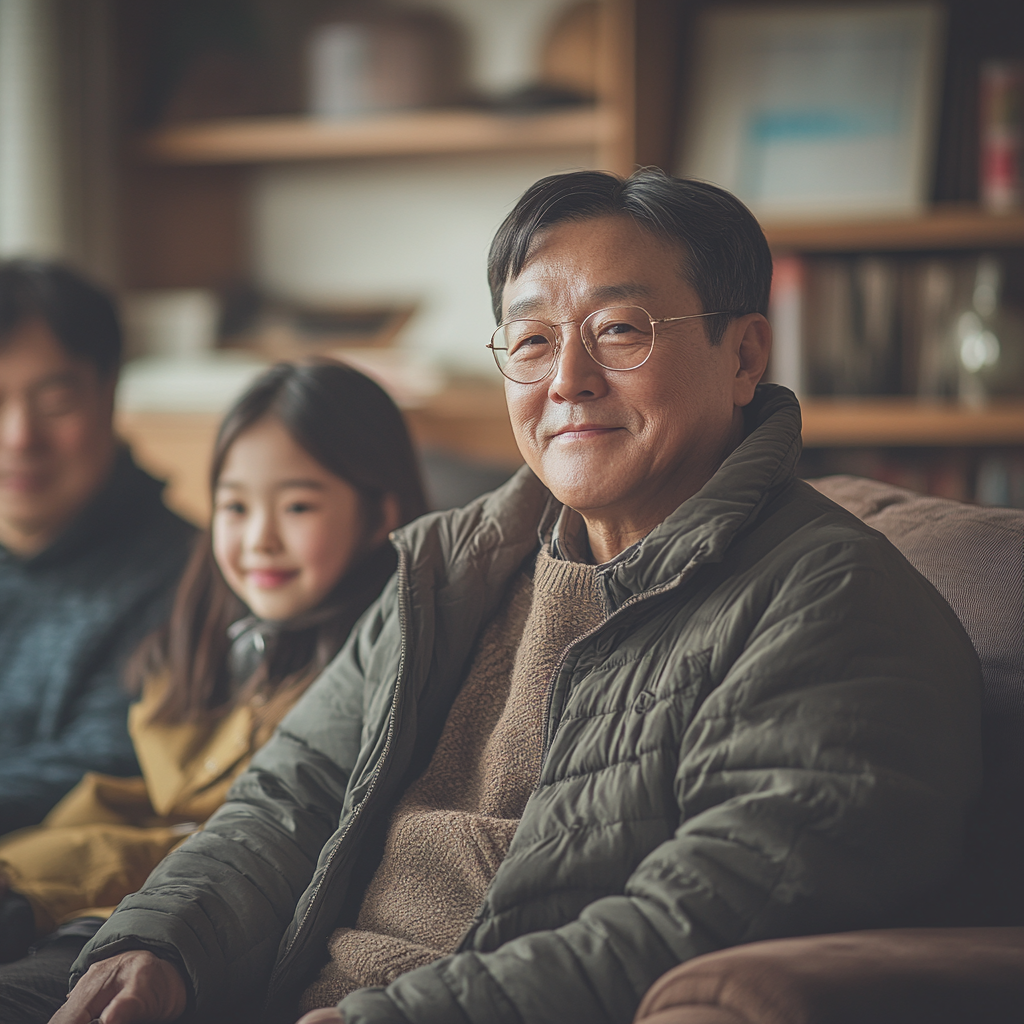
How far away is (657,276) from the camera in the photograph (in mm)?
998

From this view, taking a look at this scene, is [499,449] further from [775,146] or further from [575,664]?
[575,664]

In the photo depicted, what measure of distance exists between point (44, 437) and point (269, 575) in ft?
2.12

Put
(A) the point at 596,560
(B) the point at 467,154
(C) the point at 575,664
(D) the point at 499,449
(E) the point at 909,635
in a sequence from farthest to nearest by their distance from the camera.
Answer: (B) the point at 467,154 < (D) the point at 499,449 < (A) the point at 596,560 < (C) the point at 575,664 < (E) the point at 909,635

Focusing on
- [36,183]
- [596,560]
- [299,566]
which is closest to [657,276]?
[596,560]

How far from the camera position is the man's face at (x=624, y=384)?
1001mm

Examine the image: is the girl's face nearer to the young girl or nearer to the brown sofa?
the young girl

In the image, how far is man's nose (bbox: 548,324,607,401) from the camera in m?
1.02

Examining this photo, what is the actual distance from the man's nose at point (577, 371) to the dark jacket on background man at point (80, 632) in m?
0.95

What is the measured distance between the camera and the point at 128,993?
3.19ft

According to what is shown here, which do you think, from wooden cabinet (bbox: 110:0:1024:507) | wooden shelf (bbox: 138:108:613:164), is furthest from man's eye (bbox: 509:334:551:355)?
wooden shelf (bbox: 138:108:613:164)

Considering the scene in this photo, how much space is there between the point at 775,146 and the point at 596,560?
192cm

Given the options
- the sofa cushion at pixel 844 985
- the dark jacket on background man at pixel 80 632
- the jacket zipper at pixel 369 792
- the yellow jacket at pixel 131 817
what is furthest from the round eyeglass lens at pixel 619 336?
the dark jacket on background man at pixel 80 632

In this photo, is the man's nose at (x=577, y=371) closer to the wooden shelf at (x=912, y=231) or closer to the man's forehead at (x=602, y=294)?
the man's forehead at (x=602, y=294)

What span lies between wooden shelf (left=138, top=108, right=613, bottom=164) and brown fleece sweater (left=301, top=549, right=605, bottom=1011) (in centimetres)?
192
